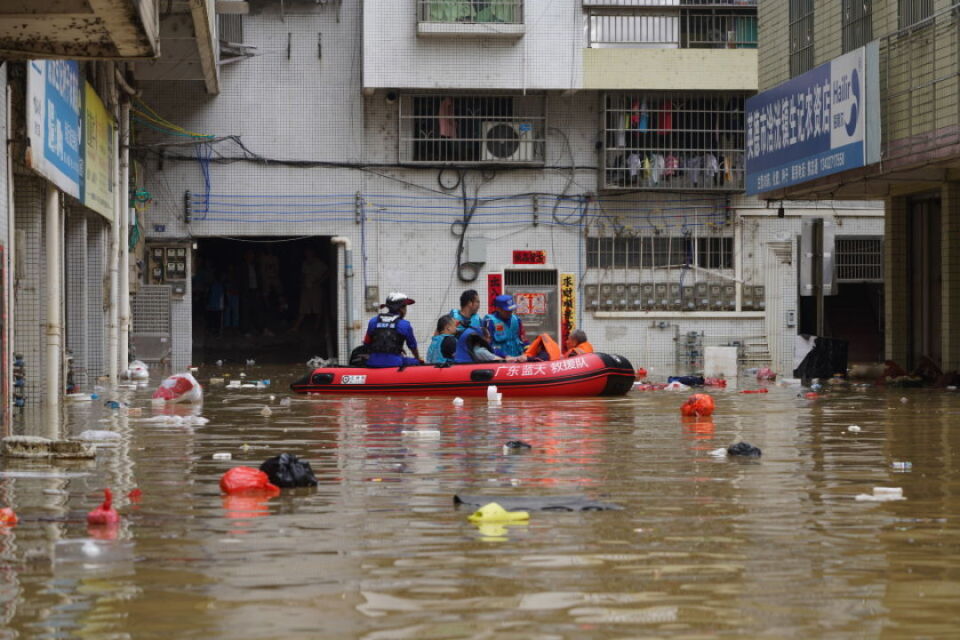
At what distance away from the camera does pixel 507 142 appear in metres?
29.9

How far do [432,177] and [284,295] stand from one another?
22.7 feet

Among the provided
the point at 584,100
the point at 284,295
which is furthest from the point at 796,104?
the point at 284,295

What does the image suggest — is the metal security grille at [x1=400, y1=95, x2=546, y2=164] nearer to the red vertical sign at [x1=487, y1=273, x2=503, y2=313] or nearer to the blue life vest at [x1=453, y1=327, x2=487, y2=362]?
the red vertical sign at [x1=487, y1=273, x2=503, y2=313]

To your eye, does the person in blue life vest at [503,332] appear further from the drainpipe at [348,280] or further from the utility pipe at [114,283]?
the drainpipe at [348,280]

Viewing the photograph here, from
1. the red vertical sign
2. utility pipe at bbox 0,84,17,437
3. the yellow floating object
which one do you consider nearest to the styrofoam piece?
utility pipe at bbox 0,84,17,437

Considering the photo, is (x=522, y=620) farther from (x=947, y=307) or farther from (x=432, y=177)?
(x=432, y=177)

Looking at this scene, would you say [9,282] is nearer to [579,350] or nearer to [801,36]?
[579,350]

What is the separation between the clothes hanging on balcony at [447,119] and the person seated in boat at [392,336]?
32.5 feet

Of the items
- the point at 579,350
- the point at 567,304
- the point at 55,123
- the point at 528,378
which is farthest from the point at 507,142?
the point at 55,123

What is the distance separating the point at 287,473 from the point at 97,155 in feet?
43.0

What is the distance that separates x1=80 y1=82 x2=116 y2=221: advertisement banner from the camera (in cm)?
1898

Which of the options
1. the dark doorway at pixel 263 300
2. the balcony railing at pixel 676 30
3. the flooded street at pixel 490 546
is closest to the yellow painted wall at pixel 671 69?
the balcony railing at pixel 676 30

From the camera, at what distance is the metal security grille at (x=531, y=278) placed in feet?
98.6

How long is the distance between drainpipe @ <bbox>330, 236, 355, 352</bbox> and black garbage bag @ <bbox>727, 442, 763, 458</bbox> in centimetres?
1940
